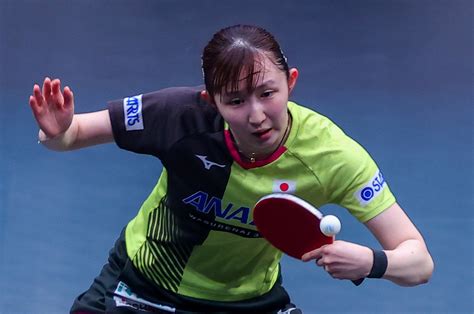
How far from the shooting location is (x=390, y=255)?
326 cm

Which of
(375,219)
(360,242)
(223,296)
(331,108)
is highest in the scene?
(331,108)

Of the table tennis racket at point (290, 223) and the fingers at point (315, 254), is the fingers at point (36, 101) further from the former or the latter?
the fingers at point (315, 254)

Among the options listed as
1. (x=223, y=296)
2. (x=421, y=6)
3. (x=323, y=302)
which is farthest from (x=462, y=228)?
(x=223, y=296)

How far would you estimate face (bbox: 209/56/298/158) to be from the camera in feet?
10.8

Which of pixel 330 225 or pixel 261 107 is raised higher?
pixel 261 107

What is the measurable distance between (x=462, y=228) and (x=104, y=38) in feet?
7.60

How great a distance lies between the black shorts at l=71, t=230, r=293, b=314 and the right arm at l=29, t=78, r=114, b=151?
16.3 inches

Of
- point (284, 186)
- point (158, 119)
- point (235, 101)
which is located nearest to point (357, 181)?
point (284, 186)

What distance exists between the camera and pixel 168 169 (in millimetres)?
3598

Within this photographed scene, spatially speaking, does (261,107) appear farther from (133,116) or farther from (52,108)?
(52,108)

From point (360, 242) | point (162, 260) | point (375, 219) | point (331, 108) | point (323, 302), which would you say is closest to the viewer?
point (375, 219)

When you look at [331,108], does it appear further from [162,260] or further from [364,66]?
[162,260]

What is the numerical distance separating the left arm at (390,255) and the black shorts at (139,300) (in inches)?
19.4

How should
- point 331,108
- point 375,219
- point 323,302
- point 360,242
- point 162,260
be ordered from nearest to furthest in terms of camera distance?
point 375,219 → point 162,260 → point 323,302 → point 360,242 → point 331,108
